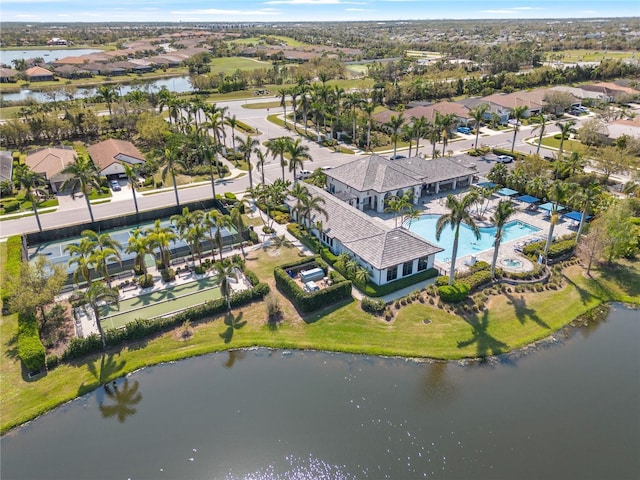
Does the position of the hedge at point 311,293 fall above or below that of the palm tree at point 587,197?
below

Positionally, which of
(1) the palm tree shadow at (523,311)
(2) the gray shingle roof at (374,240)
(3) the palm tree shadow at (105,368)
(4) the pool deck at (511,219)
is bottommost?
(3) the palm tree shadow at (105,368)

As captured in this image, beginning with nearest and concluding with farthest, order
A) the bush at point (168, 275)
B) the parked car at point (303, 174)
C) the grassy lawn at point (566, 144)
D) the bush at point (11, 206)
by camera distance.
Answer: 1. the bush at point (168, 275)
2. the bush at point (11, 206)
3. the parked car at point (303, 174)
4. the grassy lawn at point (566, 144)

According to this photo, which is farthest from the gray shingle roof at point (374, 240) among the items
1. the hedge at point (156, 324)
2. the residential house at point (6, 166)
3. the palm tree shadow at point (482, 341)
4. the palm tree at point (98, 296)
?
the residential house at point (6, 166)

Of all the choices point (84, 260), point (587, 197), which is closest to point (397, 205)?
point (587, 197)

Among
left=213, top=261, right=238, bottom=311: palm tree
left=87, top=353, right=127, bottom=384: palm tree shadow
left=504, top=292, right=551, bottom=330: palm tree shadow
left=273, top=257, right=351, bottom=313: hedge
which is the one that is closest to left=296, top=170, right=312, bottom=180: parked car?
left=273, top=257, right=351, bottom=313: hedge

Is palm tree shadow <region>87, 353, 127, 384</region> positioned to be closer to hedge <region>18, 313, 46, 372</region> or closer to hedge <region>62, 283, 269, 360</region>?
hedge <region>62, 283, 269, 360</region>

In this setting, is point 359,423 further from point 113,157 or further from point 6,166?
point 6,166

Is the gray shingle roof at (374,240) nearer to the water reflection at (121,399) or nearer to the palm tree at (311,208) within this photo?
the palm tree at (311,208)

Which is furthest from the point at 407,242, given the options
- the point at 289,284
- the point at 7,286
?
the point at 7,286
